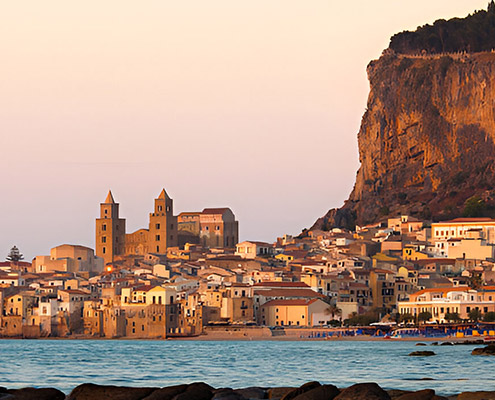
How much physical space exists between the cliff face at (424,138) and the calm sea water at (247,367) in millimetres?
78818

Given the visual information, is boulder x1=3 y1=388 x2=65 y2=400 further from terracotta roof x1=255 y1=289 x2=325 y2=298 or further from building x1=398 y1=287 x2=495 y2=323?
terracotta roof x1=255 y1=289 x2=325 y2=298

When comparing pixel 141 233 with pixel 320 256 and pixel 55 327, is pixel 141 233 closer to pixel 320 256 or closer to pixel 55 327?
pixel 320 256

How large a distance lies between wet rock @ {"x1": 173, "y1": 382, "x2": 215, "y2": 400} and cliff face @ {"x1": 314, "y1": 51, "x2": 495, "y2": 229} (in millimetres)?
120602

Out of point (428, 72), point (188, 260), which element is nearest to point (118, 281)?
point (188, 260)

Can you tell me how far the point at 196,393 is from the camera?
32.9 metres

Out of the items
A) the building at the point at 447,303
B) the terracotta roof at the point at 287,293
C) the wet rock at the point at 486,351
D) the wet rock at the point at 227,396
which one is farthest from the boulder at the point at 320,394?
the terracotta roof at the point at 287,293

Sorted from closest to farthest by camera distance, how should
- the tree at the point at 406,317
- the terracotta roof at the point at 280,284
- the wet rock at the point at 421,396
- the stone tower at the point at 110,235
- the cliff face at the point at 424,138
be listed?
the wet rock at the point at 421,396 < the tree at the point at 406,317 < the terracotta roof at the point at 280,284 < the stone tower at the point at 110,235 < the cliff face at the point at 424,138

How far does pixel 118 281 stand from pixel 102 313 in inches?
524

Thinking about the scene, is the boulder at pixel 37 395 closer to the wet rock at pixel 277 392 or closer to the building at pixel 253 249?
the wet rock at pixel 277 392

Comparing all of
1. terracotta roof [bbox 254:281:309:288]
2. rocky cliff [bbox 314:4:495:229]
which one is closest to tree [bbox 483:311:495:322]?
terracotta roof [bbox 254:281:309:288]

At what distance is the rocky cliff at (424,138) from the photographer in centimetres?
15950

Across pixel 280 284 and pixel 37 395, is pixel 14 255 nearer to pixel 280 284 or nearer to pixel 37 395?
pixel 280 284

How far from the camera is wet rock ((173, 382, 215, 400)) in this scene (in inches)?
1273

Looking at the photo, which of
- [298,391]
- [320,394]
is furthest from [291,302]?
[320,394]
